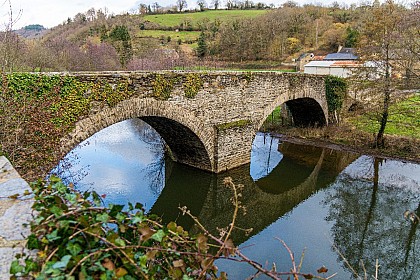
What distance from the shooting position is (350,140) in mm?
15969

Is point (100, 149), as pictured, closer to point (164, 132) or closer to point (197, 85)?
point (164, 132)

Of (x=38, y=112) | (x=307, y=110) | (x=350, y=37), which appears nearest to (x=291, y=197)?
(x=38, y=112)

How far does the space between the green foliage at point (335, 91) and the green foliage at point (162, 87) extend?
10.8m

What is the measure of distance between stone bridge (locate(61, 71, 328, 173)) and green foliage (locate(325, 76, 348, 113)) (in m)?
3.05

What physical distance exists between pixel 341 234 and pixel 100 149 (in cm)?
1028

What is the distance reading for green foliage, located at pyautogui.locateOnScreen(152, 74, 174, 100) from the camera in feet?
30.3

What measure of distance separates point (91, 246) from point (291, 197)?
33.8 ft

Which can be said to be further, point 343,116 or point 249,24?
point 249,24

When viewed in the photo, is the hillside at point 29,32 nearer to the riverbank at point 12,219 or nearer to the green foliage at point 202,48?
the riverbank at point 12,219

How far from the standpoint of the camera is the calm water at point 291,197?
311 inches

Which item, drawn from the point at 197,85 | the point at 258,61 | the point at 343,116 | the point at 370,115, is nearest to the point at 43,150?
the point at 197,85

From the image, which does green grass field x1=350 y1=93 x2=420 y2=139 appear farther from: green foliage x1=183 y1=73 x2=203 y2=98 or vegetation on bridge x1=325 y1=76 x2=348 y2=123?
green foliage x1=183 y1=73 x2=203 y2=98

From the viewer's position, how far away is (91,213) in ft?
5.89

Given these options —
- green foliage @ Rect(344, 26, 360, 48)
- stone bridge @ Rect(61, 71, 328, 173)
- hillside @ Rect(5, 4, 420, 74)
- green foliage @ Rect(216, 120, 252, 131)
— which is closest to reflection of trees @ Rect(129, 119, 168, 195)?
stone bridge @ Rect(61, 71, 328, 173)
